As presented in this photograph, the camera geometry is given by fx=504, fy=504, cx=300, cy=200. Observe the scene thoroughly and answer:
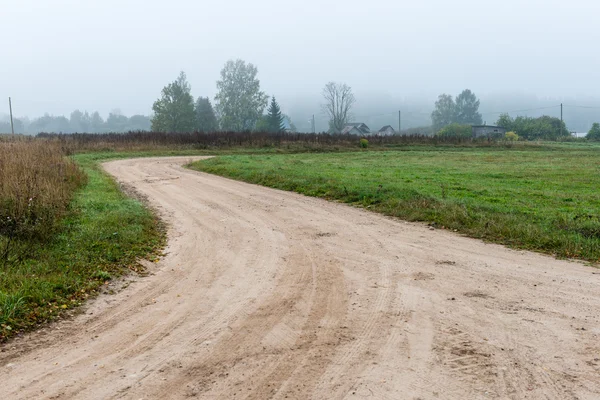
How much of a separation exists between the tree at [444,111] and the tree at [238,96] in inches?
3174

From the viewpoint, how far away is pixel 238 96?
331 feet

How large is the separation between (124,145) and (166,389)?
48062 millimetres

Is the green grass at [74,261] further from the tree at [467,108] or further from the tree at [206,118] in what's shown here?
the tree at [467,108]

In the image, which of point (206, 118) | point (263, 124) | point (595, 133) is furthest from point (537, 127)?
point (206, 118)

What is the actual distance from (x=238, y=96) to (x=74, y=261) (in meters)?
95.7

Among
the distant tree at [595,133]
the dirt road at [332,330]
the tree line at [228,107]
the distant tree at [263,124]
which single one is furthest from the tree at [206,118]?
the dirt road at [332,330]

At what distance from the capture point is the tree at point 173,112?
9581 centimetres

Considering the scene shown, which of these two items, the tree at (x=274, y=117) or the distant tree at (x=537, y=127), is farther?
the tree at (x=274, y=117)

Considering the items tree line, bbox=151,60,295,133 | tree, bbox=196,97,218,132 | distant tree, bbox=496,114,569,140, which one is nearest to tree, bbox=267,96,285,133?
tree line, bbox=151,60,295,133

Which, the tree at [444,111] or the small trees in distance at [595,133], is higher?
the tree at [444,111]

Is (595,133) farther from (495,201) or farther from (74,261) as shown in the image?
(74,261)

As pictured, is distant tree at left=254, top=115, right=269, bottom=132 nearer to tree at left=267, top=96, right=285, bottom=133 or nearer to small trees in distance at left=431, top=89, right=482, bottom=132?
tree at left=267, top=96, right=285, bottom=133

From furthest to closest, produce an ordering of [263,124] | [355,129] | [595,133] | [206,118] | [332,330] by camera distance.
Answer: [355,129]
[206,118]
[263,124]
[595,133]
[332,330]

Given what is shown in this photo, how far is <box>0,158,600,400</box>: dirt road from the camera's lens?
4250 mm
